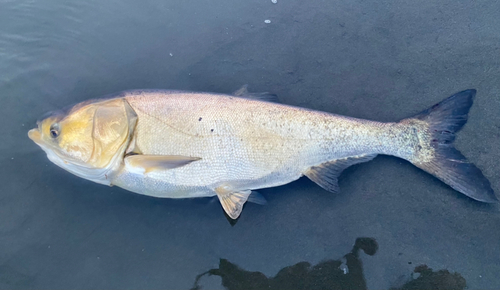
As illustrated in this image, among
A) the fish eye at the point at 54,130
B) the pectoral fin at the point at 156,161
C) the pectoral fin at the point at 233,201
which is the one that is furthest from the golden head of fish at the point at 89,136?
the pectoral fin at the point at 233,201

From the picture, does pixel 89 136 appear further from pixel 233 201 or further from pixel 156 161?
pixel 233 201

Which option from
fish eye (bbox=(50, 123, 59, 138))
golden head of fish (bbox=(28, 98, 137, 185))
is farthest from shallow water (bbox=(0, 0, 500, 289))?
fish eye (bbox=(50, 123, 59, 138))

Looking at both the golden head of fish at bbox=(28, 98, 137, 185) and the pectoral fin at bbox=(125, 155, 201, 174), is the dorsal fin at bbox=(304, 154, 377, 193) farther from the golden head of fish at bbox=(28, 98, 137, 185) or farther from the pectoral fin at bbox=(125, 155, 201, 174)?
the golden head of fish at bbox=(28, 98, 137, 185)

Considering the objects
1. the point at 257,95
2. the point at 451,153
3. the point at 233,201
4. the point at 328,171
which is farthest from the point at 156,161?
the point at 451,153

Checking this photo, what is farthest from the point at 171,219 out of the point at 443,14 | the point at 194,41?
the point at 443,14

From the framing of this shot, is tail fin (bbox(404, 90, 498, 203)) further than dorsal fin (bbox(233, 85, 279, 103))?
No

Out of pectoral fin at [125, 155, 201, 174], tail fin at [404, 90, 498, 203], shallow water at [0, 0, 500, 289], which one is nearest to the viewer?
pectoral fin at [125, 155, 201, 174]
